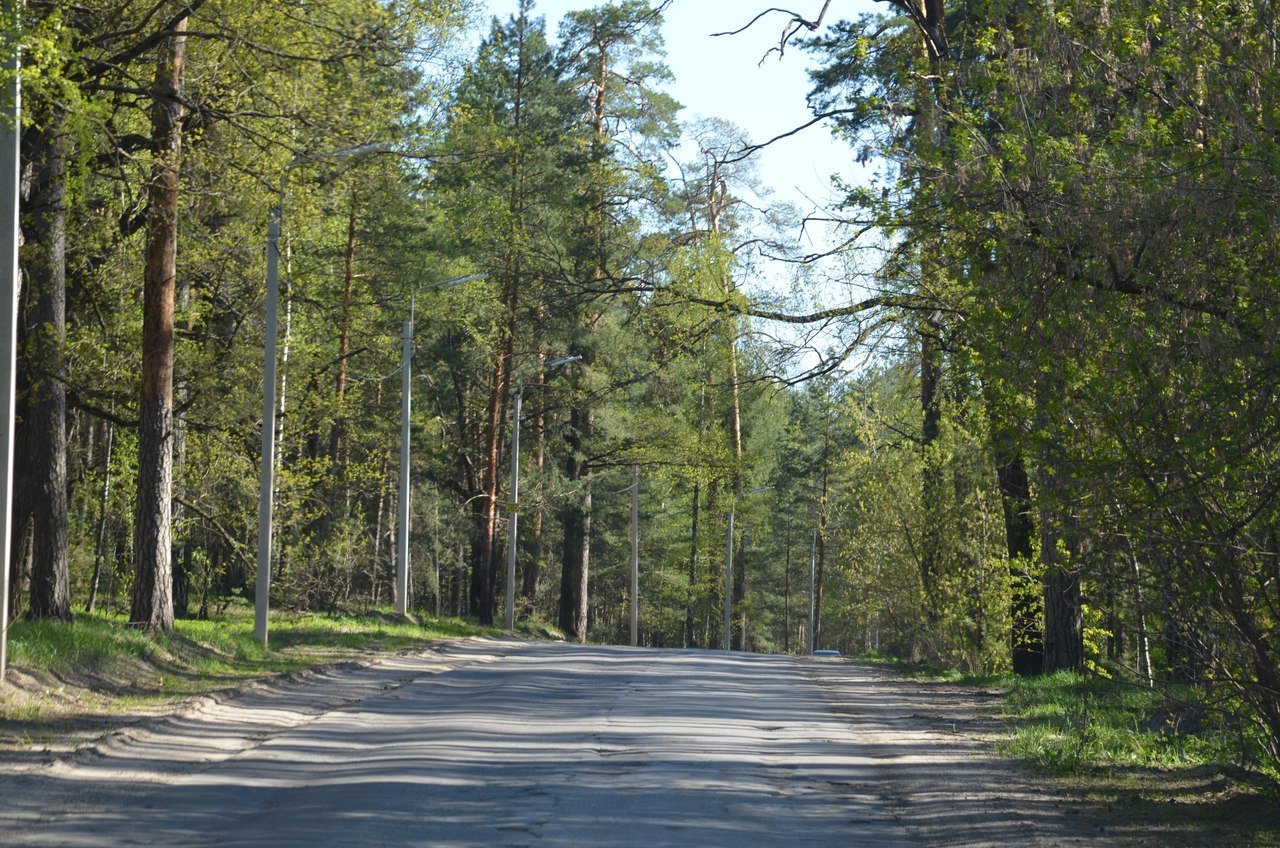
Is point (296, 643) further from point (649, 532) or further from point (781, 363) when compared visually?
point (649, 532)

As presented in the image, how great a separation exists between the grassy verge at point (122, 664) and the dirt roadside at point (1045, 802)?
7.15 meters

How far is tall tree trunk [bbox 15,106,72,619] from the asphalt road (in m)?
3.75

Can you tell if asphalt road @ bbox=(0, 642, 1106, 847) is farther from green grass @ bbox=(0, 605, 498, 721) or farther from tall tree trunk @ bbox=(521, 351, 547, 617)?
tall tree trunk @ bbox=(521, 351, 547, 617)

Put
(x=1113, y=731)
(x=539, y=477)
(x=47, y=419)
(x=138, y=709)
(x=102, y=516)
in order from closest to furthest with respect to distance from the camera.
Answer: (x=1113, y=731) → (x=138, y=709) → (x=47, y=419) → (x=102, y=516) → (x=539, y=477)

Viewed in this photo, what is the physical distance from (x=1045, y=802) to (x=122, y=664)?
10581mm

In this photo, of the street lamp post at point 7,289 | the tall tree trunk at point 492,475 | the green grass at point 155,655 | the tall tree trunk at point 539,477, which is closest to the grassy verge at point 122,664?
the green grass at point 155,655

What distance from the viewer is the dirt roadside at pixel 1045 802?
857 cm

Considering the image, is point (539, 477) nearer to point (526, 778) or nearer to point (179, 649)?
point (179, 649)

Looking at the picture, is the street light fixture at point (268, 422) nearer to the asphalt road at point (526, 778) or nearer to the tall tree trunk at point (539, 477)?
the asphalt road at point (526, 778)

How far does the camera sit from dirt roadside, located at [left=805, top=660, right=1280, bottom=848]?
28.1 feet

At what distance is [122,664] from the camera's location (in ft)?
51.6

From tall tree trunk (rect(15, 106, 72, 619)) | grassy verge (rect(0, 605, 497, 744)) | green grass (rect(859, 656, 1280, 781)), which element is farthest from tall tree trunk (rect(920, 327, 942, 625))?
tall tree trunk (rect(15, 106, 72, 619))

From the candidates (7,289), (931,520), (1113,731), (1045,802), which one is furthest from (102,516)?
(1045,802)

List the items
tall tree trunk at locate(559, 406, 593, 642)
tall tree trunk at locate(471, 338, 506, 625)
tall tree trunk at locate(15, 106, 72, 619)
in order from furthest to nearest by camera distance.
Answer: tall tree trunk at locate(559, 406, 593, 642) < tall tree trunk at locate(471, 338, 506, 625) < tall tree trunk at locate(15, 106, 72, 619)
